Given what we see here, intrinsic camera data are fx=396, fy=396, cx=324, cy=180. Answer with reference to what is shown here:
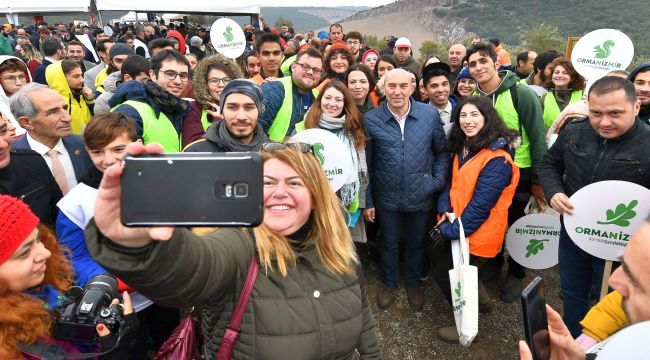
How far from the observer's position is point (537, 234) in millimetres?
3566

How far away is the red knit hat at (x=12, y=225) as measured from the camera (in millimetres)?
1408

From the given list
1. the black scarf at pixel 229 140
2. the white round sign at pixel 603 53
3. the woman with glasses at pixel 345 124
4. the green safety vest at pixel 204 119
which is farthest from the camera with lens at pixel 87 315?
the white round sign at pixel 603 53

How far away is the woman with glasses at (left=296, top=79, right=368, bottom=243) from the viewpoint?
11.0 feet

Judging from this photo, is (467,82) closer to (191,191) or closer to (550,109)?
(550,109)

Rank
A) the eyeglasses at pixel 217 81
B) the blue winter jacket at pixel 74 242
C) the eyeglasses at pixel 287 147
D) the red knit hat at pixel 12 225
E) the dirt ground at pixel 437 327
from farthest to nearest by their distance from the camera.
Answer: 1. the eyeglasses at pixel 217 81
2. the dirt ground at pixel 437 327
3. the blue winter jacket at pixel 74 242
4. the eyeglasses at pixel 287 147
5. the red knit hat at pixel 12 225

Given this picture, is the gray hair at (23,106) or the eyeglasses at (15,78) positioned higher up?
the eyeglasses at (15,78)

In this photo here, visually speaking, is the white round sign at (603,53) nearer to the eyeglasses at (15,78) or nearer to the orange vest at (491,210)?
the orange vest at (491,210)

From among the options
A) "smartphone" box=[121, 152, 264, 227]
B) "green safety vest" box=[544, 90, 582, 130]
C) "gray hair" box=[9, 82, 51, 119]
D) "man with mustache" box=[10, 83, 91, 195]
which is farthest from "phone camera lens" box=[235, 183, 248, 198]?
"green safety vest" box=[544, 90, 582, 130]

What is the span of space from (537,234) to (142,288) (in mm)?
3505

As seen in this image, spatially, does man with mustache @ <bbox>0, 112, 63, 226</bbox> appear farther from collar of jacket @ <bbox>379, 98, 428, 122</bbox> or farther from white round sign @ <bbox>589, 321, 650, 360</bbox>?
white round sign @ <bbox>589, 321, 650, 360</bbox>

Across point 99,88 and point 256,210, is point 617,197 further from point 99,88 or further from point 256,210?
point 99,88

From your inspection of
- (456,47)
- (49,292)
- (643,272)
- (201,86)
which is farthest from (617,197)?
(456,47)

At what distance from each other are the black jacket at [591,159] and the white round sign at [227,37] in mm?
5797

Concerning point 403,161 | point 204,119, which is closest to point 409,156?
point 403,161
